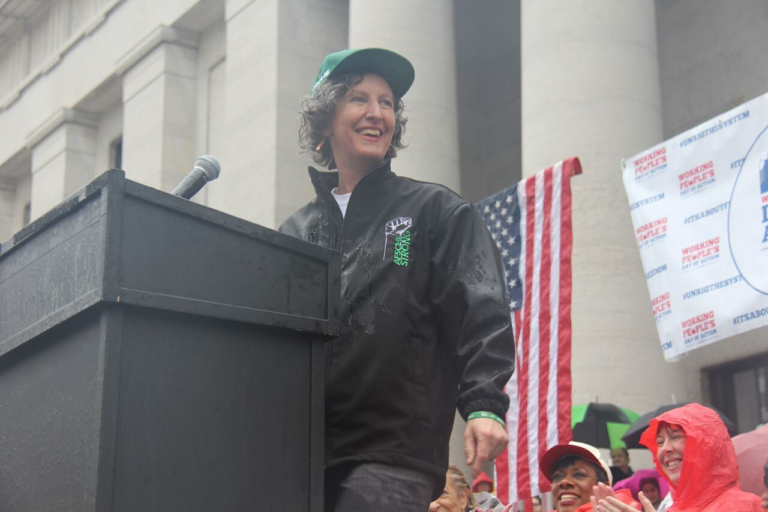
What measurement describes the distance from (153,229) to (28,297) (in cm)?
45

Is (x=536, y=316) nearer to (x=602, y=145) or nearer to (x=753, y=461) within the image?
(x=602, y=145)

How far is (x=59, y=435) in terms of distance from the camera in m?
2.73

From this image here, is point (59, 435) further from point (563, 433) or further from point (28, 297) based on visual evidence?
point (563, 433)

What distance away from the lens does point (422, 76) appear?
16.1 meters

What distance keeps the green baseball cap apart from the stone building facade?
8.34 m

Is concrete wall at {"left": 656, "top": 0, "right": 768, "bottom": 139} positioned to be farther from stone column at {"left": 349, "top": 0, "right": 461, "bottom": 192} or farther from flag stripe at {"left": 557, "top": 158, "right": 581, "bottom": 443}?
flag stripe at {"left": 557, "top": 158, "right": 581, "bottom": 443}

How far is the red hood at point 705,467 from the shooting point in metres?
5.59

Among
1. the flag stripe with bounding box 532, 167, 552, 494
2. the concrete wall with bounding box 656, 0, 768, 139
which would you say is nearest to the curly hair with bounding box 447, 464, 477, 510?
the flag stripe with bounding box 532, 167, 552, 494

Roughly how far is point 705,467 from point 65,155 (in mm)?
20372

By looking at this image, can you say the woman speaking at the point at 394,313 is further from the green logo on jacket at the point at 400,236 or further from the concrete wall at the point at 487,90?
the concrete wall at the point at 487,90

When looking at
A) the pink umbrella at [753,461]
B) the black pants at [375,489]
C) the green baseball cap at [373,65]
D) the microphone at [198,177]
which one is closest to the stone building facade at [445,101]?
the pink umbrella at [753,461]

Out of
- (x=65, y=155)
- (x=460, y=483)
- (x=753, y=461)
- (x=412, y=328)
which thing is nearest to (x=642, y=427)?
(x=753, y=461)

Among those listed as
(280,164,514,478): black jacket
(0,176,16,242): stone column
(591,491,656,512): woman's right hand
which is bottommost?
(591,491,656,512): woman's right hand

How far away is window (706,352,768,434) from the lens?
15.2 metres
